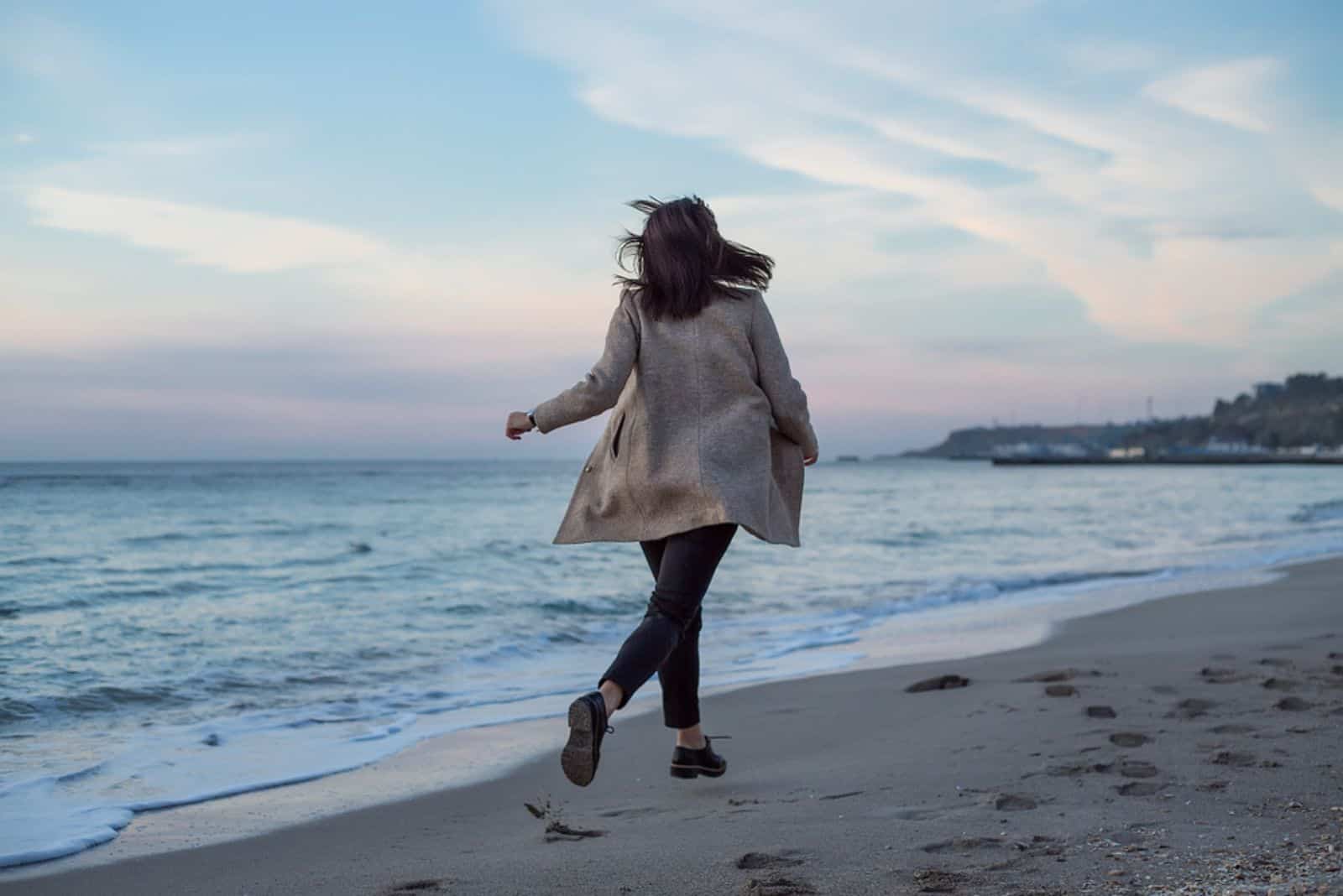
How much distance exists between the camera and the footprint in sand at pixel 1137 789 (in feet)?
10.4

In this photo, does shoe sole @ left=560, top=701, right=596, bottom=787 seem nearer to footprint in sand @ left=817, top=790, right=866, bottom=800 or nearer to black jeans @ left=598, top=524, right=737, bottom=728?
black jeans @ left=598, top=524, right=737, bottom=728

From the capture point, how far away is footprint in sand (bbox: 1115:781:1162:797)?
318 centimetres

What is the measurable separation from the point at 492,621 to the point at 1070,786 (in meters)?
6.34

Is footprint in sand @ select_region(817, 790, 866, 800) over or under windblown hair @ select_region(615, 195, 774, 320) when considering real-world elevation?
under

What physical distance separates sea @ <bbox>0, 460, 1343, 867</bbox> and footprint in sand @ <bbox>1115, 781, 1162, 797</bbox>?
9.46ft

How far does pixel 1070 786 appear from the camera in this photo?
3.34 m

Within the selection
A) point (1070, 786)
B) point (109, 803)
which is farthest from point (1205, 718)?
point (109, 803)

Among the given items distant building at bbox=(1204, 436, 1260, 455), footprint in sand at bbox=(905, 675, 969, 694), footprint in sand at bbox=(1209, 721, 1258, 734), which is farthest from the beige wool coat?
distant building at bbox=(1204, 436, 1260, 455)

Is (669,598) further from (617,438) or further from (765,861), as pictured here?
(765,861)

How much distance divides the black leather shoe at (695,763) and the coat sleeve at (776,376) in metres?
1.19

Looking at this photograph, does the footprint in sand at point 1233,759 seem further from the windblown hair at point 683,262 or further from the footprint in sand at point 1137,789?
the windblown hair at point 683,262

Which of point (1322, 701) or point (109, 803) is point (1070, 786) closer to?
point (1322, 701)

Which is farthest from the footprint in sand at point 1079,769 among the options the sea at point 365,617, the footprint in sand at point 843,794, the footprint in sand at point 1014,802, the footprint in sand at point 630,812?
the sea at point 365,617

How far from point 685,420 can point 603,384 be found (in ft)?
0.88
